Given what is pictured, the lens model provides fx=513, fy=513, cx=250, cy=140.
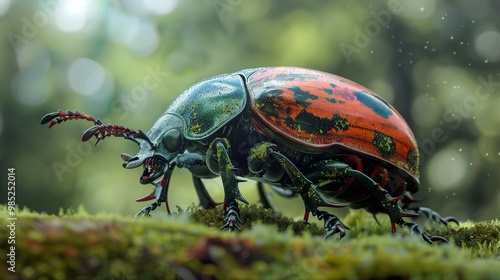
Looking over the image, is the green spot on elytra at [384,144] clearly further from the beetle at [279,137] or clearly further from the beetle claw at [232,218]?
the beetle claw at [232,218]

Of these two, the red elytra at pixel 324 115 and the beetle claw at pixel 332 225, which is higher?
the red elytra at pixel 324 115

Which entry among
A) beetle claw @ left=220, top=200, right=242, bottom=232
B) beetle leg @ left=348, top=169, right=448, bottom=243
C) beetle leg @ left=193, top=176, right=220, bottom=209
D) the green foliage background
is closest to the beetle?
beetle leg @ left=348, top=169, right=448, bottom=243

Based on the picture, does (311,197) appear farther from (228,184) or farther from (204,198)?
(204,198)

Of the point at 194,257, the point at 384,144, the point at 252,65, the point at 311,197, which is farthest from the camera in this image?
the point at 252,65

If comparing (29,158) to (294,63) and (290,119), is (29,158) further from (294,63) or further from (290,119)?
(290,119)

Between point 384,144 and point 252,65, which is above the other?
Answer: point 252,65

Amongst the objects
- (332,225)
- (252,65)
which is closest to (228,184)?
(332,225)

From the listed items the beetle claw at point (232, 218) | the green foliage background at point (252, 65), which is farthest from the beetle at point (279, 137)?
the green foliage background at point (252, 65)
